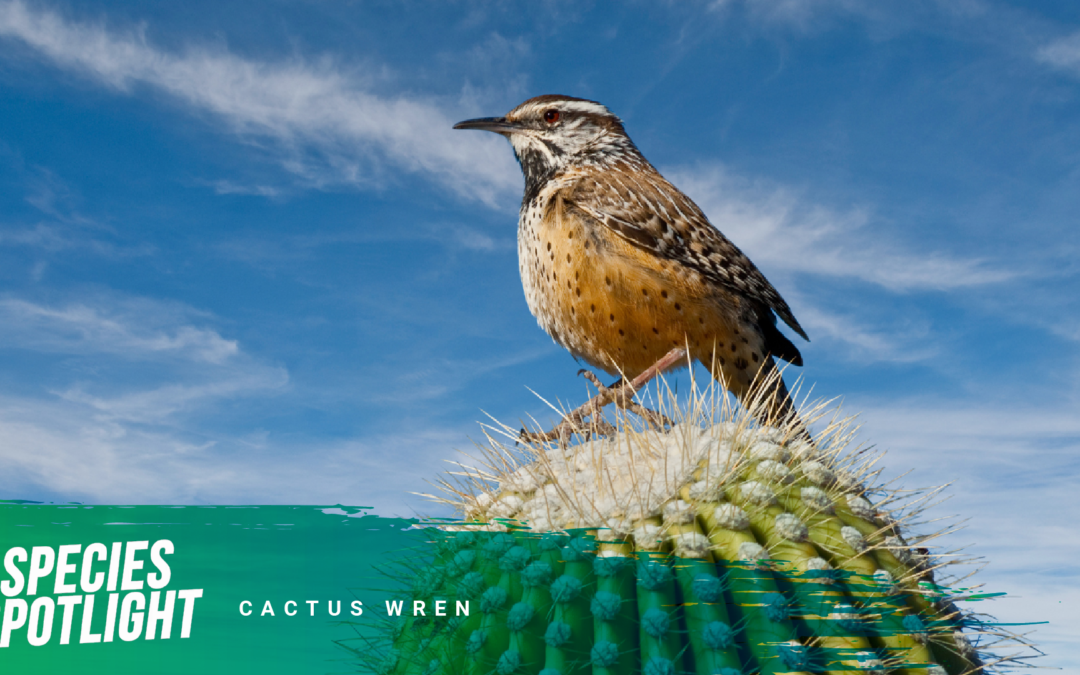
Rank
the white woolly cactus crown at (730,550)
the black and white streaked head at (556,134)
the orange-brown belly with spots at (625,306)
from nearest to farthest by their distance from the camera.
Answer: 1. the white woolly cactus crown at (730,550)
2. the orange-brown belly with spots at (625,306)
3. the black and white streaked head at (556,134)

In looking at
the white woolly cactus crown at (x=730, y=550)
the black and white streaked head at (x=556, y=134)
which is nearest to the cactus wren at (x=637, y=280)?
the black and white streaked head at (x=556, y=134)

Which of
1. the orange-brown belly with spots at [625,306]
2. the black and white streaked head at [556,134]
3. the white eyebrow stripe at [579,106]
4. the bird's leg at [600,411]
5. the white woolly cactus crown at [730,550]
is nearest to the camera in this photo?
the white woolly cactus crown at [730,550]

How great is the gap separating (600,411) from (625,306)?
1.11 meters

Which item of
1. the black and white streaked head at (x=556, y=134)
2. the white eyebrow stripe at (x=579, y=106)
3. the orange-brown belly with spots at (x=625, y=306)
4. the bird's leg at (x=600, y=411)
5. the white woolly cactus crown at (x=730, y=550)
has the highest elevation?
the white eyebrow stripe at (x=579, y=106)

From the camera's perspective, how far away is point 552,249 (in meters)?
4.41

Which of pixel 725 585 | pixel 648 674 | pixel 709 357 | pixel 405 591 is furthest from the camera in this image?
pixel 709 357

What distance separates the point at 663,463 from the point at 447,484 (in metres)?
0.75

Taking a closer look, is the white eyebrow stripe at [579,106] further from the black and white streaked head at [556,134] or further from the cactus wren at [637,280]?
the cactus wren at [637,280]

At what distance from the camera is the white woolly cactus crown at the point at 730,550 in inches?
82.0

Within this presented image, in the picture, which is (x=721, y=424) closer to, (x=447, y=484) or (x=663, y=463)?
(x=663, y=463)

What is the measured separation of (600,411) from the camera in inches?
123

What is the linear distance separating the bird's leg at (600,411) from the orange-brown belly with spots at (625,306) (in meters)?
0.37

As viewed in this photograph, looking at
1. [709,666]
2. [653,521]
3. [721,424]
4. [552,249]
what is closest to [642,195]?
[552,249]

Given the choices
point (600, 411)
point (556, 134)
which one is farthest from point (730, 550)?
point (556, 134)
